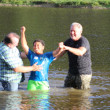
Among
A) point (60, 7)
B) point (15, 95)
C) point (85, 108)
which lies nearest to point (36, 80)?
point (15, 95)

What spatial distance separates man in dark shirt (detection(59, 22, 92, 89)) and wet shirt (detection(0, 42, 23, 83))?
4.01ft

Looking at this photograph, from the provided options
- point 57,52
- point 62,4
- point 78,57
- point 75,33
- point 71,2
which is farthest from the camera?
point 71,2

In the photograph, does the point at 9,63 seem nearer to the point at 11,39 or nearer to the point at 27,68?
the point at 27,68

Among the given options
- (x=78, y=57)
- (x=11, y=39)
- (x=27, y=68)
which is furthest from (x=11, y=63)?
(x=78, y=57)

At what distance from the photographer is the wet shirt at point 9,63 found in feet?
28.4

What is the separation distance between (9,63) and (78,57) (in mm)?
1647

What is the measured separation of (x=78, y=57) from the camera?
9273 millimetres

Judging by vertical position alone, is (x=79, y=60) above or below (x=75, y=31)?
below

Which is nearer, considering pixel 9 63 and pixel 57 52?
pixel 9 63

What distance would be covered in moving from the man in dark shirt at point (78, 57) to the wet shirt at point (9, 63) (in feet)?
4.01

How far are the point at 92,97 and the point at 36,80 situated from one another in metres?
1.55

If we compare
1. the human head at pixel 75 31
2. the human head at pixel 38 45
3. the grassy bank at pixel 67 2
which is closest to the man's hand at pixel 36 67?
the human head at pixel 38 45

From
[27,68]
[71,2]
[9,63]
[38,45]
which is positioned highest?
[71,2]

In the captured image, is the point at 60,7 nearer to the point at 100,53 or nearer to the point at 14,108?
the point at 100,53
